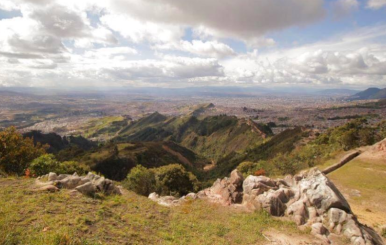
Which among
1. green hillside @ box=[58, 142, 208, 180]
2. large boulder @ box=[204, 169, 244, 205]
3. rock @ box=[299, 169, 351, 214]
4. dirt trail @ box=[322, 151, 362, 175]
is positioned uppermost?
rock @ box=[299, 169, 351, 214]

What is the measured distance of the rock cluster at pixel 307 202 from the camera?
16.6 meters

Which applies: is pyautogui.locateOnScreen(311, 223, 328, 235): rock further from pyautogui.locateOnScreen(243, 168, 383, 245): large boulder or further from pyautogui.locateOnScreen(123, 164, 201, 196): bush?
pyautogui.locateOnScreen(123, 164, 201, 196): bush

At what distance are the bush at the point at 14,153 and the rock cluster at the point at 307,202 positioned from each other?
80.5ft

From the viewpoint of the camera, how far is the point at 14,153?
102 feet

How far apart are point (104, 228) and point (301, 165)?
1826 inches

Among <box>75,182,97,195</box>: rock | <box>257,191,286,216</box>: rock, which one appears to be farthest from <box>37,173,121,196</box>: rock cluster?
<box>257,191,286,216</box>: rock

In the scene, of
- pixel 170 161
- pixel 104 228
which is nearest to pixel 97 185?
pixel 104 228

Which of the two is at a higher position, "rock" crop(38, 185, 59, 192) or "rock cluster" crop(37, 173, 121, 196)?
"rock" crop(38, 185, 59, 192)

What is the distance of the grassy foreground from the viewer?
39.7 feet

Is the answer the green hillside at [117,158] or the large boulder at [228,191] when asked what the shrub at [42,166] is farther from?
the green hillside at [117,158]

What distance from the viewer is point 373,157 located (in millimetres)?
44375

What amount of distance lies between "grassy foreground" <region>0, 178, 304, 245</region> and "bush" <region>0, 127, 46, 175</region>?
1218cm

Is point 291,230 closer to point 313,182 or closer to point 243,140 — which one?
point 313,182

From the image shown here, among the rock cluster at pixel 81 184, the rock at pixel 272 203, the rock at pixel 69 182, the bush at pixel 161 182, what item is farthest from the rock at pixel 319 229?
the bush at pixel 161 182
